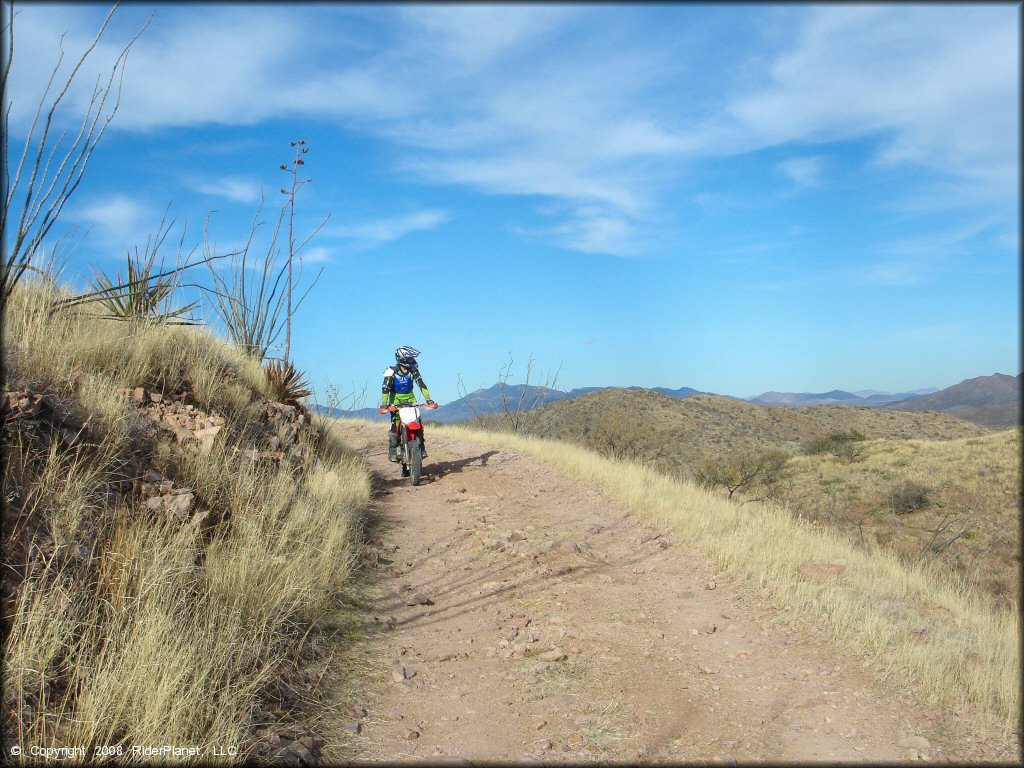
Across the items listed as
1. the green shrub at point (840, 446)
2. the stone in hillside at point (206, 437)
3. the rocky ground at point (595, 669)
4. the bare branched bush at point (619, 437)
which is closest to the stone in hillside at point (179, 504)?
the stone in hillside at point (206, 437)

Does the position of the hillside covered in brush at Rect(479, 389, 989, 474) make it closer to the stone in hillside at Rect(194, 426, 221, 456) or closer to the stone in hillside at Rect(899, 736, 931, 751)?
the stone in hillside at Rect(194, 426, 221, 456)

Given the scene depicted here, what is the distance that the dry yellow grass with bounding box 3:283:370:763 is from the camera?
122 inches

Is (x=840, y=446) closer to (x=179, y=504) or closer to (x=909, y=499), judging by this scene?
(x=909, y=499)

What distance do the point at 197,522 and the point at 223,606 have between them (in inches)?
41.1

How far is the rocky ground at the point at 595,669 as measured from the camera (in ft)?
11.8

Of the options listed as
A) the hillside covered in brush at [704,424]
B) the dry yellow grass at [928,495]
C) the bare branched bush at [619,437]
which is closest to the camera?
the dry yellow grass at [928,495]

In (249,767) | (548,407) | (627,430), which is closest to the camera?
(249,767)

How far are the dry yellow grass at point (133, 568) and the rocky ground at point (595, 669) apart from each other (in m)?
0.74

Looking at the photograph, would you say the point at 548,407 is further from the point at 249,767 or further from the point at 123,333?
the point at 249,767

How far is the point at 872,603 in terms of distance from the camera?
5.77m

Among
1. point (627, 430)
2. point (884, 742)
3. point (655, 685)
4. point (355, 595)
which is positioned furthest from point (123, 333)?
point (627, 430)

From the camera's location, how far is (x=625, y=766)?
3414 mm

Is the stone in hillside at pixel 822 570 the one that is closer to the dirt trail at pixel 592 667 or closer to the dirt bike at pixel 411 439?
the dirt trail at pixel 592 667

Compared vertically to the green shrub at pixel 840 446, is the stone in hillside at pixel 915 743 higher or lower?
lower
